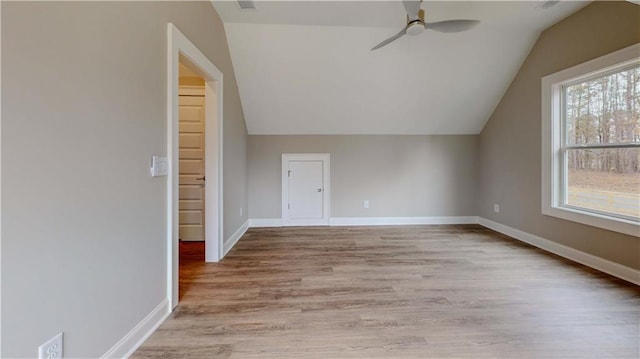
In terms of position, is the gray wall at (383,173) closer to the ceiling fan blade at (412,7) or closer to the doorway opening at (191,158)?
the doorway opening at (191,158)

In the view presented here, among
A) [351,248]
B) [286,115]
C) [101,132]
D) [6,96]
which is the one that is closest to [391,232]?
[351,248]

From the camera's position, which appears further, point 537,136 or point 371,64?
point 371,64

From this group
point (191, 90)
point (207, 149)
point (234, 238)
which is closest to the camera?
point (207, 149)

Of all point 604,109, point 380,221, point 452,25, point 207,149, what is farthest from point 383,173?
point 207,149

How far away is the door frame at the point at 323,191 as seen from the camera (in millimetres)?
4910

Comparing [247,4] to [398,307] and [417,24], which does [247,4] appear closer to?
[417,24]

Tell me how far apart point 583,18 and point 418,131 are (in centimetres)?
238

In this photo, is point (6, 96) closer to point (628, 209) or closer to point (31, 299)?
point (31, 299)

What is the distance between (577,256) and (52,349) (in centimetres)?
438

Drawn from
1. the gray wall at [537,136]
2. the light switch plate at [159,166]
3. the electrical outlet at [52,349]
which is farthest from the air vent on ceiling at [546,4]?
the electrical outlet at [52,349]

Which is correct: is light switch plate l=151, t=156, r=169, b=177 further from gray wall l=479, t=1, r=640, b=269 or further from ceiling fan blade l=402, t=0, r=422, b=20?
gray wall l=479, t=1, r=640, b=269

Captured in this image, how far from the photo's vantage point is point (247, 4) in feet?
9.47

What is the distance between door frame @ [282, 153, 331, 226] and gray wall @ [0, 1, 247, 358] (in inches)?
117

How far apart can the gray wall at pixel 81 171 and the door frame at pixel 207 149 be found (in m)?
0.07
